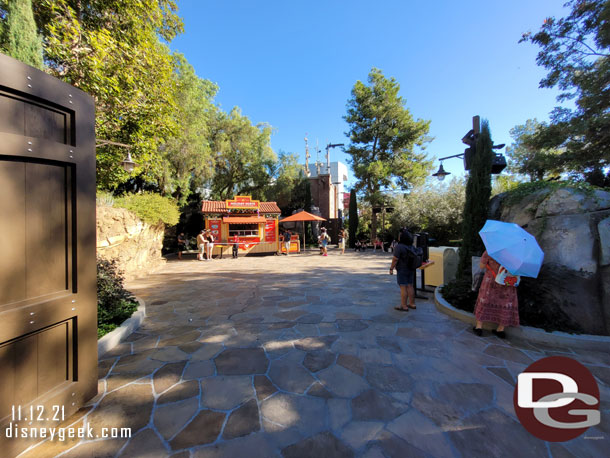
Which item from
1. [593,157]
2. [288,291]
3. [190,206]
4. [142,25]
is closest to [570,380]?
[288,291]

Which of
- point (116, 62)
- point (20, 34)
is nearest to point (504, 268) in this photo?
point (116, 62)

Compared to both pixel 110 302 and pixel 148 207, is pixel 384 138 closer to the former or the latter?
pixel 148 207

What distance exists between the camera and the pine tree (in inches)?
177

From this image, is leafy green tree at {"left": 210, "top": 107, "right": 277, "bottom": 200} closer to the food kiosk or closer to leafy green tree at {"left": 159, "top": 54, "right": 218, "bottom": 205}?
leafy green tree at {"left": 159, "top": 54, "right": 218, "bottom": 205}

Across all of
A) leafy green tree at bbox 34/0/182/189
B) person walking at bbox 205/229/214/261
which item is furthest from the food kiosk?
leafy green tree at bbox 34/0/182/189

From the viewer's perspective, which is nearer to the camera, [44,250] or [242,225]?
[44,250]

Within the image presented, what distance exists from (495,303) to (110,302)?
237 inches

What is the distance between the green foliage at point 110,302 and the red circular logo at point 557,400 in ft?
16.2

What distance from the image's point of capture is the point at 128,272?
7.88m

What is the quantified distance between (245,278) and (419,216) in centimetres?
1263

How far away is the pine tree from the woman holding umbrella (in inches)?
328

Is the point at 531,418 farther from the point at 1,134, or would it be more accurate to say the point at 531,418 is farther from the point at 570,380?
the point at 1,134

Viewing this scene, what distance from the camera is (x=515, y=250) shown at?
3148mm

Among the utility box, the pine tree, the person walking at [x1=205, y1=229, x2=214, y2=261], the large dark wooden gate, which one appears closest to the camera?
the large dark wooden gate
